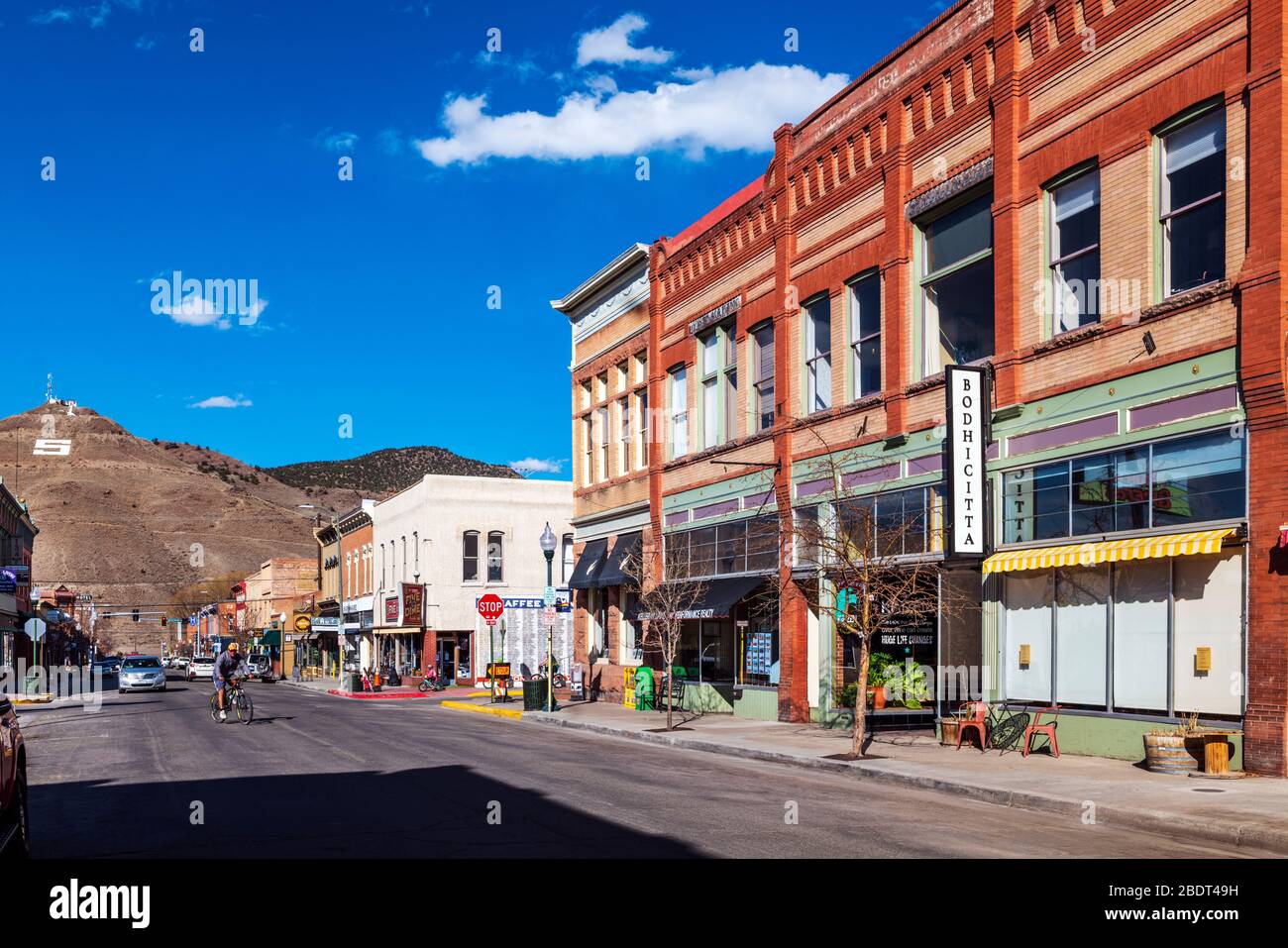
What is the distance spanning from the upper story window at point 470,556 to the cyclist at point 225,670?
28090 mm

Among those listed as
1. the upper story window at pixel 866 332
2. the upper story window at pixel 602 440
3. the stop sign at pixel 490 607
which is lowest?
the stop sign at pixel 490 607

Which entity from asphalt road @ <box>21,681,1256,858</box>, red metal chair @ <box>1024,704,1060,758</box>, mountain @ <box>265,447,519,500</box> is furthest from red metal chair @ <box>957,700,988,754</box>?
mountain @ <box>265,447,519,500</box>

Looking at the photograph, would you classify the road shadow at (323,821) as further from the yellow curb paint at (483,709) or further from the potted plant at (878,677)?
the yellow curb paint at (483,709)

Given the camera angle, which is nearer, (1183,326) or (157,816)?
(157,816)

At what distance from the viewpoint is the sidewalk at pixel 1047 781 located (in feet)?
42.4

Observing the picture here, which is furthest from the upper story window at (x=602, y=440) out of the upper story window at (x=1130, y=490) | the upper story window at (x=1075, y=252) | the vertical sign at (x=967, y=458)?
the upper story window at (x=1075, y=252)

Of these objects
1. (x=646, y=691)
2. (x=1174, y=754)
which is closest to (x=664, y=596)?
(x=646, y=691)

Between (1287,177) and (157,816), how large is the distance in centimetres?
1554

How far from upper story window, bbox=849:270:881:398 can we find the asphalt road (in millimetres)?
8801

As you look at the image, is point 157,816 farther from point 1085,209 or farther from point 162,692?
point 162,692

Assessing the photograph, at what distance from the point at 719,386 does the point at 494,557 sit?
2667 cm

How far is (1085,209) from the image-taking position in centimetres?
2033

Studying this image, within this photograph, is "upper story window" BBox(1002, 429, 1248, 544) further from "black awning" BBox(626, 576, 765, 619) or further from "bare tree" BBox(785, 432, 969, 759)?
"black awning" BBox(626, 576, 765, 619)
